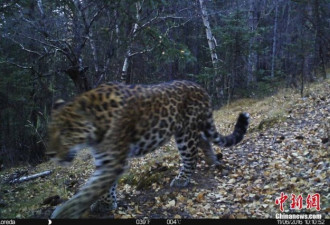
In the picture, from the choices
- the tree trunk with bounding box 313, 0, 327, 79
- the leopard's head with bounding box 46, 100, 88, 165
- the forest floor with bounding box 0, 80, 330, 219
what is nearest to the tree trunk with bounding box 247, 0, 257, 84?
the tree trunk with bounding box 313, 0, 327, 79

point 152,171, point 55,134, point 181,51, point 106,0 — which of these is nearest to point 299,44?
point 181,51

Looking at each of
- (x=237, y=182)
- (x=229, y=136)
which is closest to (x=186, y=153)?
(x=229, y=136)

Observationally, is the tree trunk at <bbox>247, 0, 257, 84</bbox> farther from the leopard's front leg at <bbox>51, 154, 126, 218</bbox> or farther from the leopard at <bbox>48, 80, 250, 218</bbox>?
the leopard's front leg at <bbox>51, 154, 126, 218</bbox>

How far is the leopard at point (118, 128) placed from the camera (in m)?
4.82

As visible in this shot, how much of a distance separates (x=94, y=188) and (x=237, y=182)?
325 cm

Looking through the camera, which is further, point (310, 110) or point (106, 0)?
point (310, 110)

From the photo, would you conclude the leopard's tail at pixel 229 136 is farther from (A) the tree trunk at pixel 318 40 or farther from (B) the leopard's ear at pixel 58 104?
(A) the tree trunk at pixel 318 40

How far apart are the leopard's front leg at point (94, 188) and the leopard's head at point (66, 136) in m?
0.43

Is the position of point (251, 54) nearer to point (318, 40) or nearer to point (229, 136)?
point (318, 40)

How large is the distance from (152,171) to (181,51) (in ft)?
11.4

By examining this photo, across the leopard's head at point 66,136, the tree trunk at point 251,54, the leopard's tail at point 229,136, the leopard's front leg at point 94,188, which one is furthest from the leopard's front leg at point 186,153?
the tree trunk at point 251,54

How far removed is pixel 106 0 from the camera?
30.2 feet

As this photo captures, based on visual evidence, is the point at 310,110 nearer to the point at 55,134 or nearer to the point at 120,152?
the point at 120,152

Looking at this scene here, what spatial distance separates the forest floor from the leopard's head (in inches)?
60.6
